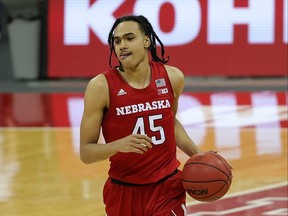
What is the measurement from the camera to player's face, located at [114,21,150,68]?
498 cm

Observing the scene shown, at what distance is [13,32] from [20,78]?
0.81 metres

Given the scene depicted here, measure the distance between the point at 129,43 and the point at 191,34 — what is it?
10409mm

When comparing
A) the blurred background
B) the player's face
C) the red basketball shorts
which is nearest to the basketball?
the red basketball shorts

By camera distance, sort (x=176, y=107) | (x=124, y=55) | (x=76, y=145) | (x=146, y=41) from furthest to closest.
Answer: (x=76, y=145) < (x=176, y=107) < (x=146, y=41) < (x=124, y=55)

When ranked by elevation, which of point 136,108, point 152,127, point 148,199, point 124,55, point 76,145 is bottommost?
point 76,145

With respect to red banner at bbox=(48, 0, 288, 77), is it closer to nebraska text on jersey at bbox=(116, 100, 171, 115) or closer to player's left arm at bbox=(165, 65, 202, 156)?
player's left arm at bbox=(165, 65, 202, 156)

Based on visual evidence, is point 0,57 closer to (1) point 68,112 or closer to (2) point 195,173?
(1) point 68,112

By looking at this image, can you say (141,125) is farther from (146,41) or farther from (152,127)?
(146,41)

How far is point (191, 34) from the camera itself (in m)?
15.3

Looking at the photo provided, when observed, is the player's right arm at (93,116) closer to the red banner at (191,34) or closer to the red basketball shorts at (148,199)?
the red basketball shorts at (148,199)

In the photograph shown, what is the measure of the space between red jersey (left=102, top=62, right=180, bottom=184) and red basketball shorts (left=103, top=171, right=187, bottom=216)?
0.05 metres

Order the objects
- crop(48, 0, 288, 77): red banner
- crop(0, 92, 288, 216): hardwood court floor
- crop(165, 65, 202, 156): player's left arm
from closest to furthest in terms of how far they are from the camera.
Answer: crop(165, 65, 202, 156): player's left arm → crop(0, 92, 288, 216): hardwood court floor → crop(48, 0, 288, 77): red banner

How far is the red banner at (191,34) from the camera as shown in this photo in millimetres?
15078

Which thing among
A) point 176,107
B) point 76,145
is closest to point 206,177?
point 176,107
